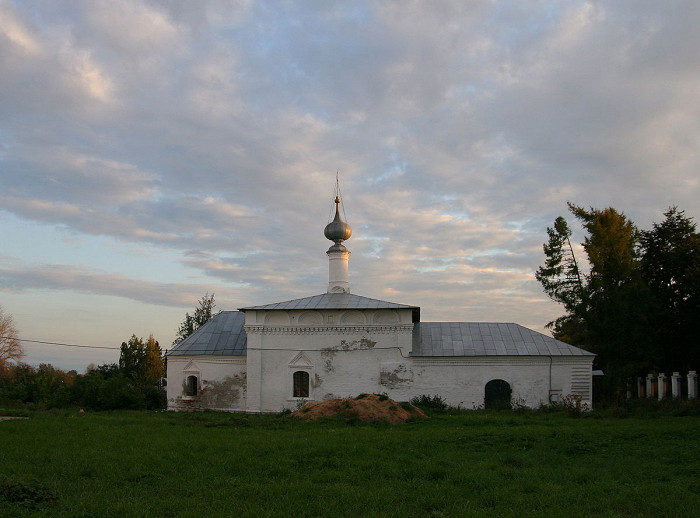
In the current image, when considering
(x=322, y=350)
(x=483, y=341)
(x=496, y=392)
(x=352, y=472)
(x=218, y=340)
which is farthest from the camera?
(x=218, y=340)

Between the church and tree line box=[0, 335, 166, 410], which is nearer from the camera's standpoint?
the church

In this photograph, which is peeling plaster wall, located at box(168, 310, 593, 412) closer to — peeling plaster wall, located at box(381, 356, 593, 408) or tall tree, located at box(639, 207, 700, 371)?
peeling plaster wall, located at box(381, 356, 593, 408)

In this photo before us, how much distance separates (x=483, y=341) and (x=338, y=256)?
6.81 m

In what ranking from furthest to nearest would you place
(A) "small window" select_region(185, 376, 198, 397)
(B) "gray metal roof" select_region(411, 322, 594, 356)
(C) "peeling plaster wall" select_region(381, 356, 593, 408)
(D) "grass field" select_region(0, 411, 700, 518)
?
(A) "small window" select_region(185, 376, 198, 397) → (B) "gray metal roof" select_region(411, 322, 594, 356) → (C) "peeling plaster wall" select_region(381, 356, 593, 408) → (D) "grass field" select_region(0, 411, 700, 518)

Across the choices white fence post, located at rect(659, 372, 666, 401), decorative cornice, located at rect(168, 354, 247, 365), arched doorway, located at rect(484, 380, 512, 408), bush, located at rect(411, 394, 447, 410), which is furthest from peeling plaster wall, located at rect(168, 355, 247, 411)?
white fence post, located at rect(659, 372, 666, 401)

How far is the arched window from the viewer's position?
834 inches

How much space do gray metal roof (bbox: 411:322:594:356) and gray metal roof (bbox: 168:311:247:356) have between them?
6886 millimetres

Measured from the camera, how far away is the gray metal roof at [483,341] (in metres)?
20.8

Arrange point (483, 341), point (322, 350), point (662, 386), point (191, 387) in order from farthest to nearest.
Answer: point (191, 387)
point (483, 341)
point (662, 386)
point (322, 350)

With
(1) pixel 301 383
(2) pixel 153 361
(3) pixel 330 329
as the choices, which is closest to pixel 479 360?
(3) pixel 330 329

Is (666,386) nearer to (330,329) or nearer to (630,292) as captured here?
(630,292)

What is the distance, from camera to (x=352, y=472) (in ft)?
27.2

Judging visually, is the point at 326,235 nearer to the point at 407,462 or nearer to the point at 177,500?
the point at 407,462

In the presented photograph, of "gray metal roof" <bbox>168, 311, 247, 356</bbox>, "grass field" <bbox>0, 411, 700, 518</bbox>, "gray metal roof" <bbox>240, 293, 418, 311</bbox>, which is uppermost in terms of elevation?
"gray metal roof" <bbox>240, 293, 418, 311</bbox>
